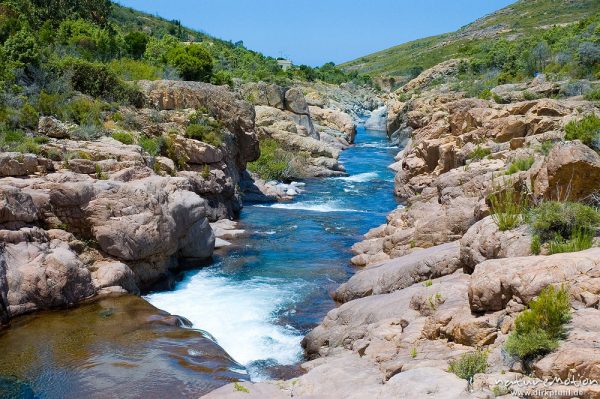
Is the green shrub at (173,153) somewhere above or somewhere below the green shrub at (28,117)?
below

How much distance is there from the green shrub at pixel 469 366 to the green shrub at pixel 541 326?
0.43 metres

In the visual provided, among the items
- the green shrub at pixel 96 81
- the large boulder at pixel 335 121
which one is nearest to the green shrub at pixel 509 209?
the green shrub at pixel 96 81

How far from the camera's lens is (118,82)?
2812 centimetres

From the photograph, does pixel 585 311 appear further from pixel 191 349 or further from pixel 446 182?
pixel 446 182

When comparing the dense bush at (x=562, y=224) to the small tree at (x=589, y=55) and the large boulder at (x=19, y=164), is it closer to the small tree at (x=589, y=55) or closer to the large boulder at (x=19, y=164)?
the large boulder at (x=19, y=164)

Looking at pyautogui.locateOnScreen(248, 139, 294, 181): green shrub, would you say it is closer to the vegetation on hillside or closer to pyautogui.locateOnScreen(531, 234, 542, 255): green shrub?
the vegetation on hillside

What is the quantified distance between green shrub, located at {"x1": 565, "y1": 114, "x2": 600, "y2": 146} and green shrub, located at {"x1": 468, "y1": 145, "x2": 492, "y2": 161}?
841 centimetres

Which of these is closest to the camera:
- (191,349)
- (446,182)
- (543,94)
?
(191,349)

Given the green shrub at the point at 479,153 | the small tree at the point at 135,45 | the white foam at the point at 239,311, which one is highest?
the small tree at the point at 135,45

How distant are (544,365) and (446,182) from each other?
53.4 feet

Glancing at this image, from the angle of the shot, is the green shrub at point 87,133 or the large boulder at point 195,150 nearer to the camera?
the green shrub at point 87,133

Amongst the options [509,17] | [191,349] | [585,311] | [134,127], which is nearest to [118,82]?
[134,127]

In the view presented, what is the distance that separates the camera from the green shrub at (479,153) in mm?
24656

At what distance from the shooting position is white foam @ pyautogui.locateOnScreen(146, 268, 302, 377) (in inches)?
556
